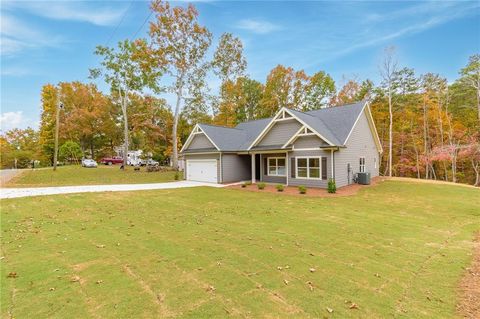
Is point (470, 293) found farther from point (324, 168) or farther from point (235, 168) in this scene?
point (235, 168)

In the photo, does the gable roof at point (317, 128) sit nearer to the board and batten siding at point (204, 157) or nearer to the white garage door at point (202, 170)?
the board and batten siding at point (204, 157)

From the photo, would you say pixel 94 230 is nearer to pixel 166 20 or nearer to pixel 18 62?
pixel 18 62

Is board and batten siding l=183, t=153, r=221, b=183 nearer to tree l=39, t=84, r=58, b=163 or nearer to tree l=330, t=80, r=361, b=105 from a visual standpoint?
tree l=330, t=80, r=361, b=105

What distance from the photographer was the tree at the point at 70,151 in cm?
3897

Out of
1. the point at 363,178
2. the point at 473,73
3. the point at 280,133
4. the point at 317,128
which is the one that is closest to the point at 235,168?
the point at 280,133

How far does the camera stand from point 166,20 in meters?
26.4

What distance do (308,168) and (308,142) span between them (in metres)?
1.79

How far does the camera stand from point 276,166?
1902 centimetres

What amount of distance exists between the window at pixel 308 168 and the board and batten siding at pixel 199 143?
7818mm

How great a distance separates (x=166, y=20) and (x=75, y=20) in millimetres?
14346

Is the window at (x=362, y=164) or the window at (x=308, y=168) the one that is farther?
the window at (x=362, y=164)

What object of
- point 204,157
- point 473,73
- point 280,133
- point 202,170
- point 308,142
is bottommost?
point 202,170

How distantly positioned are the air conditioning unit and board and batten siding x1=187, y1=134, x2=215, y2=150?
1179 cm

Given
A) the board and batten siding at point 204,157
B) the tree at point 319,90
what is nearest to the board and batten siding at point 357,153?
the board and batten siding at point 204,157
